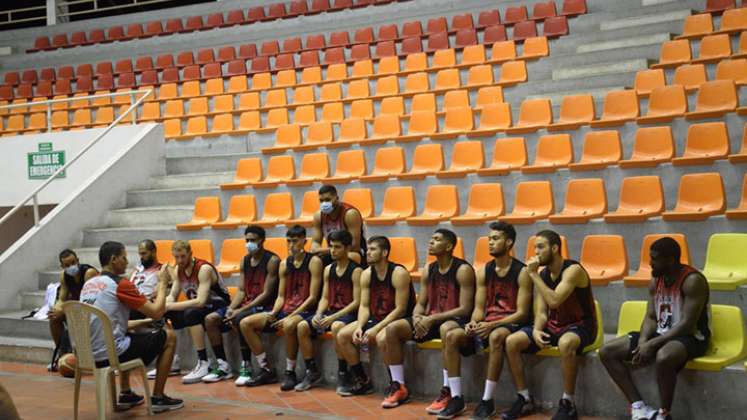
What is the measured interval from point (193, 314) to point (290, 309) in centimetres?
87

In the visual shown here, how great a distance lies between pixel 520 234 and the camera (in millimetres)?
7625

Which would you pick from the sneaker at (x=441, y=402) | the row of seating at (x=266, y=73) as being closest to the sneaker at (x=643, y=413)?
the sneaker at (x=441, y=402)

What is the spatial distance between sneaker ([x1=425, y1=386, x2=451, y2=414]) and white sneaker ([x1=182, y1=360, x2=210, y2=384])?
233cm

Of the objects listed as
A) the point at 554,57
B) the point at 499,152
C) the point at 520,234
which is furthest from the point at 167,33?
the point at 520,234

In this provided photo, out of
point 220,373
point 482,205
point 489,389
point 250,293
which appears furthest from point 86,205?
point 489,389

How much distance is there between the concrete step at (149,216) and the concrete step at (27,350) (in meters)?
2.06

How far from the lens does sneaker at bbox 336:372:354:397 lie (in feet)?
22.0

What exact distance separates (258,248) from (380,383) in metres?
1.66

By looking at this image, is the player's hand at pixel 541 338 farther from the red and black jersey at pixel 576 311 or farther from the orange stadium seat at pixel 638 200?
the orange stadium seat at pixel 638 200

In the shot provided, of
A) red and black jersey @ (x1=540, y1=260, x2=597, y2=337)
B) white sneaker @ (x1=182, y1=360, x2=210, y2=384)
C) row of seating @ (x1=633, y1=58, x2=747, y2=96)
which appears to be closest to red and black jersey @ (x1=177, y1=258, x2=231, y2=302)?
white sneaker @ (x1=182, y1=360, x2=210, y2=384)

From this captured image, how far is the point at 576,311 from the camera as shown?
575 cm

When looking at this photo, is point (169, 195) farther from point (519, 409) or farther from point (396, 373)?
point (519, 409)

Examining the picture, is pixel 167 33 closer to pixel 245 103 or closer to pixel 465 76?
pixel 245 103

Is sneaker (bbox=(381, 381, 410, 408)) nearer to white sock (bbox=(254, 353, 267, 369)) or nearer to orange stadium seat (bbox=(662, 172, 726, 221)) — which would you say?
white sock (bbox=(254, 353, 267, 369))
